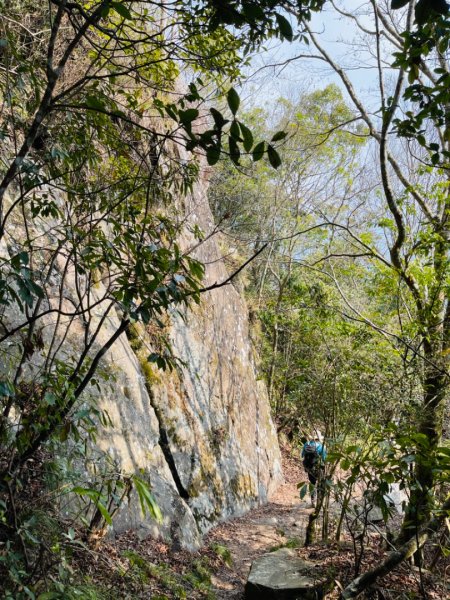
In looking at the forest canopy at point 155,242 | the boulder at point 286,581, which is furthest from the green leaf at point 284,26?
the boulder at point 286,581

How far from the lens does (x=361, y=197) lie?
1683 centimetres

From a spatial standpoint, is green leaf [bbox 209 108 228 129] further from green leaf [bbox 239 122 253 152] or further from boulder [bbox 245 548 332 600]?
boulder [bbox 245 548 332 600]

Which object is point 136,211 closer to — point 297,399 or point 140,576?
point 140,576

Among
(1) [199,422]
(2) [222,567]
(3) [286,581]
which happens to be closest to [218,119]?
(3) [286,581]

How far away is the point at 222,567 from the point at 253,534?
1.99 m

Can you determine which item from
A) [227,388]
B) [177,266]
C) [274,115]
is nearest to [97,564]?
[177,266]

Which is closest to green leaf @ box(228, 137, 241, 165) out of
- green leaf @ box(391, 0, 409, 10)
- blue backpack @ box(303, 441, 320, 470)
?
green leaf @ box(391, 0, 409, 10)

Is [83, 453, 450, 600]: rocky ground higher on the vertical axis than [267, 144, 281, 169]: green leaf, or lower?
lower

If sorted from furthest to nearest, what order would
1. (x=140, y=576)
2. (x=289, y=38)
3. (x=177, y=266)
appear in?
(x=140, y=576) → (x=177, y=266) → (x=289, y=38)

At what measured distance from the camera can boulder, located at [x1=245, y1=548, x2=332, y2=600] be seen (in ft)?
16.8

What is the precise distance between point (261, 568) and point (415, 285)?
4381mm

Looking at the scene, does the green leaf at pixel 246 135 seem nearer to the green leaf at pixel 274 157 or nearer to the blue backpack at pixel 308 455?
the green leaf at pixel 274 157

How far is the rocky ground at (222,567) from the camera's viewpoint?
412cm

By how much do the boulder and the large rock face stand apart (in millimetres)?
1239
